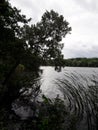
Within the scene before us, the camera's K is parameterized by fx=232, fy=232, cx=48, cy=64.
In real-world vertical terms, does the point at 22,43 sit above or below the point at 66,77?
above

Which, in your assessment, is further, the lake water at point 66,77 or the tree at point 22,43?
the tree at point 22,43

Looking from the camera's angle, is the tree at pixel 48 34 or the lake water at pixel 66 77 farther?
the tree at pixel 48 34

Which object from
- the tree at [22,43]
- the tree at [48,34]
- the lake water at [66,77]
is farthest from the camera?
the tree at [48,34]

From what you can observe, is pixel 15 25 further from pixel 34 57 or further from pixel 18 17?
pixel 34 57

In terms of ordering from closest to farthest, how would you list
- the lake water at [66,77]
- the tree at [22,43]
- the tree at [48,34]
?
the lake water at [66,77] < the tree at [22,43] < the tree at [48,34]

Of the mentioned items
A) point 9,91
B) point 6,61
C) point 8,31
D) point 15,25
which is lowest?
point 9,91

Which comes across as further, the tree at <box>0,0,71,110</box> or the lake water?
the tree at <box>0,0,71,110</box>

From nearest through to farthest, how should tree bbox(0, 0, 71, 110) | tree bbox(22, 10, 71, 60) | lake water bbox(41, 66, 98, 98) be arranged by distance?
lake water bbox(41, 66, 98, 98)
tree bbox(0, 0, 71, 110)
tree bbox(22, 10, 71, 60)

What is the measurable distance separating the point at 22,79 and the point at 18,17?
444cm

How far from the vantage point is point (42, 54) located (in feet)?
56.5

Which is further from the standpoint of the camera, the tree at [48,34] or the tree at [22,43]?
the tree at [48,34]

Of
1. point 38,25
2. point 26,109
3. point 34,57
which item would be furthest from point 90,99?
point 38,25

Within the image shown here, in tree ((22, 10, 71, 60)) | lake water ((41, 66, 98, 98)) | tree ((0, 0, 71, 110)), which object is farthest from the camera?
tree ((22, 10, 71, 60))

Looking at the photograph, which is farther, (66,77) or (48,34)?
(48,34)
